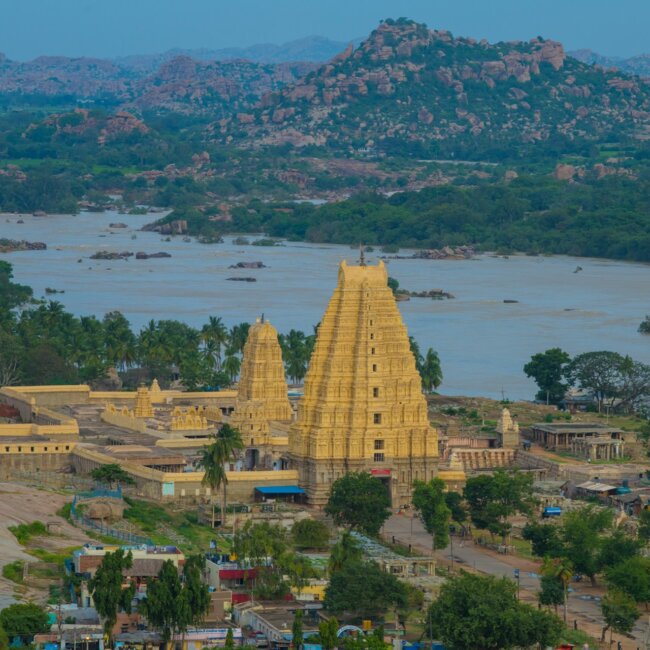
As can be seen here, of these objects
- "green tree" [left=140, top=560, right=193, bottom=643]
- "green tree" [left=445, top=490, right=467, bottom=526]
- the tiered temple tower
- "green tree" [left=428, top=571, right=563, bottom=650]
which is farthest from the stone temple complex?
"green tree" [left=428, top=571, right=563, bottom=650]

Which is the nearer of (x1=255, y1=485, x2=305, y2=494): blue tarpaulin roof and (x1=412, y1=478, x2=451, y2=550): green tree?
(x1=412, y1=478, x2=451, y2=550): green tree

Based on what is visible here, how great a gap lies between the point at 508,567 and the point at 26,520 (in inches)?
431

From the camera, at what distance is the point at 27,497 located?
58.9 meters

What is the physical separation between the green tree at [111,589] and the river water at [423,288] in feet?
134

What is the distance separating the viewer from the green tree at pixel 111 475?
61.7m

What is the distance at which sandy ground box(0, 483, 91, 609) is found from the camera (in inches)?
1925

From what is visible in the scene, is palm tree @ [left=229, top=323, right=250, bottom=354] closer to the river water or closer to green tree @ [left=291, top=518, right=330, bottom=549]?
the river water

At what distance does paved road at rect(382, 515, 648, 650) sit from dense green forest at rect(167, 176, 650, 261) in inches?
3878

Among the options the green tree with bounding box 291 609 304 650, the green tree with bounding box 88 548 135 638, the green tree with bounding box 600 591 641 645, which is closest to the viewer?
the green tree with bounding box 291 609 304 650

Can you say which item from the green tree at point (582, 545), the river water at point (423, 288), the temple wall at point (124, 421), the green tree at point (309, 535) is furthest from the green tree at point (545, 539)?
the river water at point (423, 288)

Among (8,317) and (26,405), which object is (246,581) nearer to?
(26,405)

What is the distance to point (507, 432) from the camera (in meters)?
73.0

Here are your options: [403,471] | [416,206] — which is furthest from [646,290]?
[403,471]

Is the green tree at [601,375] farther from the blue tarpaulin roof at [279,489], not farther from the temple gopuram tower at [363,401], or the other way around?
the blue tarpaulin roof at [279,489]
